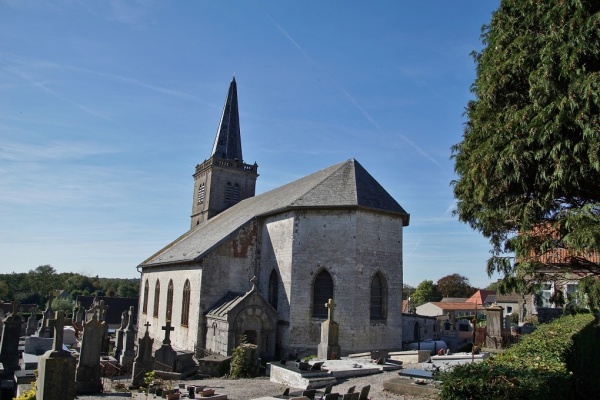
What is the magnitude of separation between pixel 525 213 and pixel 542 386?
4.86 m

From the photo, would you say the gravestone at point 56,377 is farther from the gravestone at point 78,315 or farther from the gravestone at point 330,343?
the gravestone at point 78,315

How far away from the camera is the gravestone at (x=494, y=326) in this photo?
55.5 feet

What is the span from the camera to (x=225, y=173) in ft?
115

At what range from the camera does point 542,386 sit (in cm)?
654

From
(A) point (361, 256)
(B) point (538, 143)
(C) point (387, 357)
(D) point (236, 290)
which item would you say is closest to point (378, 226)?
(A) point (361, 256)

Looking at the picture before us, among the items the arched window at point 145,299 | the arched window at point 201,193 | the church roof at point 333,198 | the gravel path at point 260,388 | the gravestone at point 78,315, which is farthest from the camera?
the arched window at point 201,193

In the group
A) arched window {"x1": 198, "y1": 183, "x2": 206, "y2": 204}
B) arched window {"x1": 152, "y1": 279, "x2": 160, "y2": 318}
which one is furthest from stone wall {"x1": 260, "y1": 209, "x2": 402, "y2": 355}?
arched window {"x1": 198, "y1": 183, "x2": 206, "y2": 204}

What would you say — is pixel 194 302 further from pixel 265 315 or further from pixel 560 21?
pixel 560 21

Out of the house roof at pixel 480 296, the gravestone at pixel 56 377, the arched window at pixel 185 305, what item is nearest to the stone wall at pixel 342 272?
the arched window at pixel 185 305

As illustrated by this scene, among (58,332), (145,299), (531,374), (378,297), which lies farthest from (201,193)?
(531,374)

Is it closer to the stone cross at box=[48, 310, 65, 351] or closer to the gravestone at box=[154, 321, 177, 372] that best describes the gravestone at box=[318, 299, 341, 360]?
the gravestone at box=[154, 321, 177, 372]

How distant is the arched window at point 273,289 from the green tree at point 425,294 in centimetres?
5539

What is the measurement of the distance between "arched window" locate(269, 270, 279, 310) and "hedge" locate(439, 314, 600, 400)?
1194 centimetres

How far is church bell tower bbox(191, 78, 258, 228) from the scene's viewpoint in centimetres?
3478
